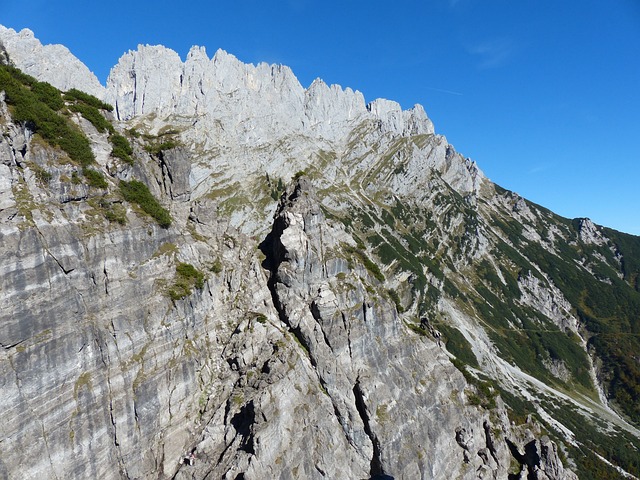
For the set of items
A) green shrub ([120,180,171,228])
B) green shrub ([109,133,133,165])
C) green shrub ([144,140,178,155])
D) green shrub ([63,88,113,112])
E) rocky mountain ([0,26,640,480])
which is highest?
green shrub ([63,88,113,112])

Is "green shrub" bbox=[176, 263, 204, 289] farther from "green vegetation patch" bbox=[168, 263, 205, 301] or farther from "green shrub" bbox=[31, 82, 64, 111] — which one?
"green shrub" bbox=[31, 82, 64, 111]

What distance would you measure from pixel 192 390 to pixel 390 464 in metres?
29.0

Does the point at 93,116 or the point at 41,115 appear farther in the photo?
the point at 93,116

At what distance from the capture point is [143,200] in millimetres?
46312

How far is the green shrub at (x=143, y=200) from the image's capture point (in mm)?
45666

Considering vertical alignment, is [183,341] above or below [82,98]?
below

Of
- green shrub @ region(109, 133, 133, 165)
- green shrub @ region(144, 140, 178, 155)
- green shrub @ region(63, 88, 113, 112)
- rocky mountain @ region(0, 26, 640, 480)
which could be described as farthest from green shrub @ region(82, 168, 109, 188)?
green shrub @ region(63, 88, 113, 112)

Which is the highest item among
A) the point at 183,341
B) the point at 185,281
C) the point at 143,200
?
the point at 143,200

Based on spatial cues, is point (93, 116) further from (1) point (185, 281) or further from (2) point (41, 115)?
(1) point (185, 281)

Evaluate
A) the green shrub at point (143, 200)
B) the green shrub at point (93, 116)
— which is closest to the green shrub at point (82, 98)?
the green shrub at point (93, 116)

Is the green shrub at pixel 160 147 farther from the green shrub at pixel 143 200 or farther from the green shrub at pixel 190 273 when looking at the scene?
the green shrub at pixel 190 273

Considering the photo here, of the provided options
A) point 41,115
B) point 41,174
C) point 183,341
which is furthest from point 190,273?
point 41,115

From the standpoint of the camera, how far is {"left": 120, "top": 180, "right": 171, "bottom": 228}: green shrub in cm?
4567

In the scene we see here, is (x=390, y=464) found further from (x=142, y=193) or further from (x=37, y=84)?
(x=37, y=84)
